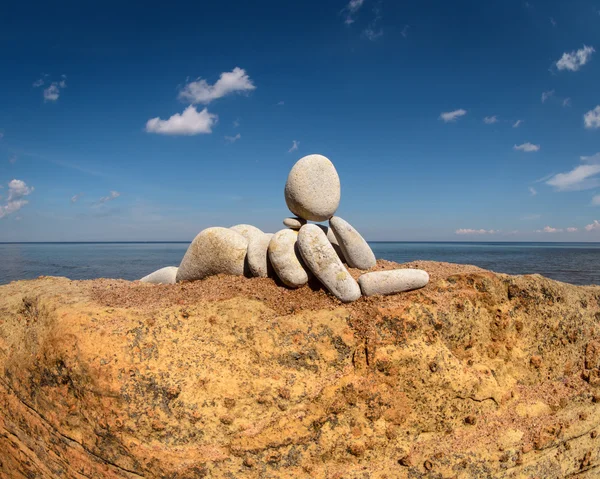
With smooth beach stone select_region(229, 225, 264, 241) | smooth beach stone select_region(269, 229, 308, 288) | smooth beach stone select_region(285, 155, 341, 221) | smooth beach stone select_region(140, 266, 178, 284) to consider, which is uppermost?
smooth beach stone select_region(285, 155, 341, 221)

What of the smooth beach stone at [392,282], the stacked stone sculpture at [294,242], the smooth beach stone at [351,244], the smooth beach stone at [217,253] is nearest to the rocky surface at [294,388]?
the smooth beach stone at [392,282]

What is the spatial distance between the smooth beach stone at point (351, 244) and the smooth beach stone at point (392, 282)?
3.41 feet

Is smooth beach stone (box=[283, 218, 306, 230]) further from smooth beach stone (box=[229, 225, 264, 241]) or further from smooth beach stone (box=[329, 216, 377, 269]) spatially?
smooth beach stone (box=[229, 225, 264, 241])

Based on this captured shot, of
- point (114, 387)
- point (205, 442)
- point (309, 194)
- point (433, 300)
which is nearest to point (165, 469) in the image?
point (205, 442)

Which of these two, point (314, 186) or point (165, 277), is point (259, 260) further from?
point (165, 277)

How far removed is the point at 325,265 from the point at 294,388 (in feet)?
5.04

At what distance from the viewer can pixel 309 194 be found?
563 centimetres

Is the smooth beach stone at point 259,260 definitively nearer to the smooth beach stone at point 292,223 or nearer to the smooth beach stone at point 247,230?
the smooth beach stone at point 292,223

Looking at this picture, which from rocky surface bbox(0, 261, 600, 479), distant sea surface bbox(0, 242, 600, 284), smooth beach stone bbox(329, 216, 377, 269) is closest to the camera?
rocky surface bbox(0, 261, 600, 479)

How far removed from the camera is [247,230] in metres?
6.51

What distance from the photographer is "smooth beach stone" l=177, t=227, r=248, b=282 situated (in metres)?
5.70

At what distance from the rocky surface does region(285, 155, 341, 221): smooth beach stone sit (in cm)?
141

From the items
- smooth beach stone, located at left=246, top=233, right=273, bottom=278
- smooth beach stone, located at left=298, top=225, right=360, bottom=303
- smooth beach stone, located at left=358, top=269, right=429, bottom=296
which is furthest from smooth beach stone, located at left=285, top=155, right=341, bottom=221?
smooth beach stone, located at left=358, top=269, right=429, bottom=296

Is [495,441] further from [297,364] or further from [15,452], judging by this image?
[15,452]
